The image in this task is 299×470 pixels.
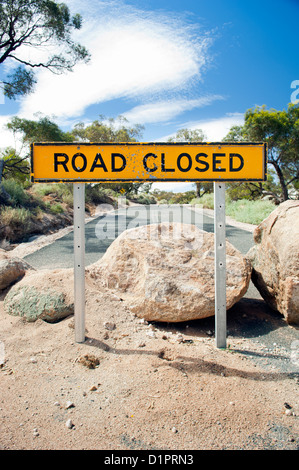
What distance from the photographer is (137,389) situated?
2.49m

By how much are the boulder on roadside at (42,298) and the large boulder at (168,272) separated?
61cm

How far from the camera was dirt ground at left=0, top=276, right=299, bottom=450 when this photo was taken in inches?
80.7

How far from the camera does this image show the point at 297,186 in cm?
2473

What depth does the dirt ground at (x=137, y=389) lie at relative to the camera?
2.05 metres

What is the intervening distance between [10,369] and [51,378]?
1.31 feet

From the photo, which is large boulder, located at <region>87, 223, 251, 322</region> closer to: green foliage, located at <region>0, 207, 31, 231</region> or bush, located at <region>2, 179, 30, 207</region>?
green foliage, located at <region>0, 207, 31, 231</region>

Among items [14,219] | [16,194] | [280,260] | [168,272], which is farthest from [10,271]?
[16,194]

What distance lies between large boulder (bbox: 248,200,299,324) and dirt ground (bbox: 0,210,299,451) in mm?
365

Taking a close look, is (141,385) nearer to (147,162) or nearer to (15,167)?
(147,162)

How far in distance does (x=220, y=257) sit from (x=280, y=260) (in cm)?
106

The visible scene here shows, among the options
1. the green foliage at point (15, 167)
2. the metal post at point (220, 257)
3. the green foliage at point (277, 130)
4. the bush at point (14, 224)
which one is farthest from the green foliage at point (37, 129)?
the metal post at point (220, 257)

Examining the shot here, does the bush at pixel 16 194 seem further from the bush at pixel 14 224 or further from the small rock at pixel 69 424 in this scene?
the small rock at pixel 69 424
